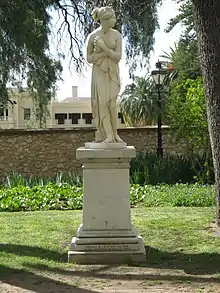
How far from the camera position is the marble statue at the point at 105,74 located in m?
6.40

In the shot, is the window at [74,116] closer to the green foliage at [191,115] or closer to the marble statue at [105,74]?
the green foliage at [191,115]

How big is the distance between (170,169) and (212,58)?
7.61 meters

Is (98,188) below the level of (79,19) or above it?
below

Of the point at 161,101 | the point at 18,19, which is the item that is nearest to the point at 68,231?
the point at 18,19

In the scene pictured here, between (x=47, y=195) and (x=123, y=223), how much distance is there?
5.73 metres

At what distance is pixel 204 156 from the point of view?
1555cm

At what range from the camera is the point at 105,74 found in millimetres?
6418

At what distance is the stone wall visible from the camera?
16641 millimetres

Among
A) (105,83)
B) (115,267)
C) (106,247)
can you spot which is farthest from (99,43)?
(115,267)

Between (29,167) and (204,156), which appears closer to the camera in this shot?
(204,156)

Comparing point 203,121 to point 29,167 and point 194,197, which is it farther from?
point 29,167

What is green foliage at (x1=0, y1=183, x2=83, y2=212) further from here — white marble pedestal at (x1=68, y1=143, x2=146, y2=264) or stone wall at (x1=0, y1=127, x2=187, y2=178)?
white marble pedestal at (x1=68, y1=143, x2=146, y2=264)

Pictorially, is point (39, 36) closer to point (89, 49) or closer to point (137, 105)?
point (89, 49)

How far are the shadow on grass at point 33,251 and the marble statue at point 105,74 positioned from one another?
1.40 m
